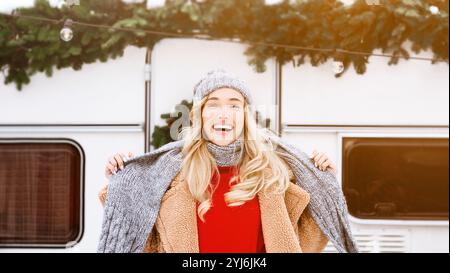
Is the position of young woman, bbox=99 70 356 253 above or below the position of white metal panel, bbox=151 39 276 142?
below

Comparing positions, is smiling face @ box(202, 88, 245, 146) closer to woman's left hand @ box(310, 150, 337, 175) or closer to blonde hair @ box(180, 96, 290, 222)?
blonde hair @ box(180, 96, 290, 222)

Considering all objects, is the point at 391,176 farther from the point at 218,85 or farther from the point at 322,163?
the point at 218,85

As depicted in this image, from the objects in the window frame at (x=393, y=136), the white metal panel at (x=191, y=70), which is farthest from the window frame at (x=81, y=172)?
the window frame at (x=393, y=136)

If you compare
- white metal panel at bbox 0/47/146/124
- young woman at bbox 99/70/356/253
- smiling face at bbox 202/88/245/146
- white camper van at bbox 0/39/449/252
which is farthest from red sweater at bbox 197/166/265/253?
white metal panel at bbox 0/47/146/124

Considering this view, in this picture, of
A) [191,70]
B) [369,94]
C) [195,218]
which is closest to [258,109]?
[191,70]

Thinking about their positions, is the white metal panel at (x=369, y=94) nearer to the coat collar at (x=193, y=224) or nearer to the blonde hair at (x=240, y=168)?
the blonde hair at (x=240, y=168)

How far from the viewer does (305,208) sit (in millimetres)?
1984

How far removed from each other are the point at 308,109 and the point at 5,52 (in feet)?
4.10

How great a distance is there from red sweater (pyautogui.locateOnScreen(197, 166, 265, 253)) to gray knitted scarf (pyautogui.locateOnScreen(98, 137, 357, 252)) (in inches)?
7.0

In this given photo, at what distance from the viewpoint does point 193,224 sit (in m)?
1.80

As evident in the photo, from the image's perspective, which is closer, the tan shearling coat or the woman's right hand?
the tan shearling coat

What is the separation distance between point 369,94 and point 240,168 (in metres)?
0.69

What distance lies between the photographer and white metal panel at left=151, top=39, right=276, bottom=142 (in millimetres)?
2119

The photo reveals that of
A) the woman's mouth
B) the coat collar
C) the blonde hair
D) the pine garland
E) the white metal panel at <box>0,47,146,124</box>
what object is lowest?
the coat collar
